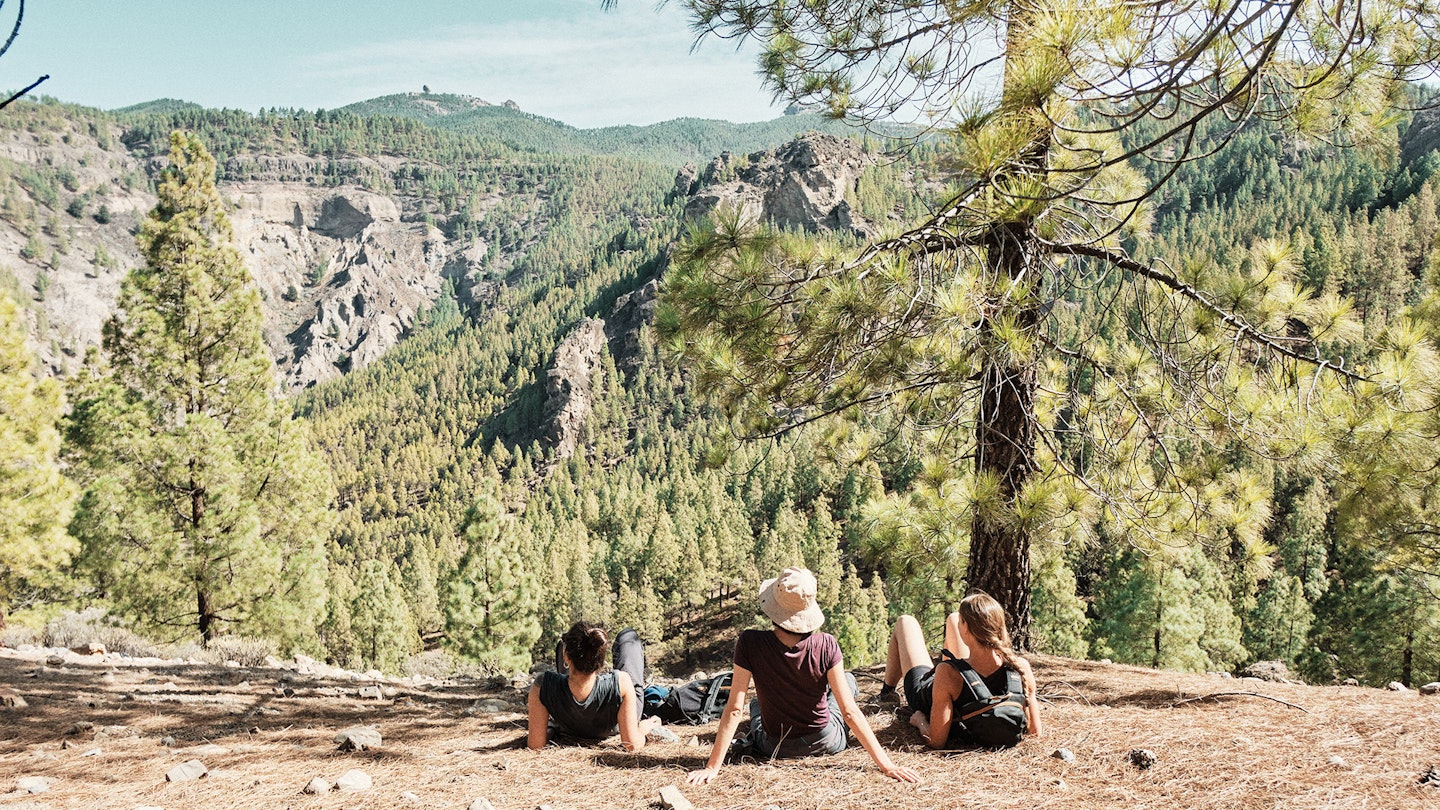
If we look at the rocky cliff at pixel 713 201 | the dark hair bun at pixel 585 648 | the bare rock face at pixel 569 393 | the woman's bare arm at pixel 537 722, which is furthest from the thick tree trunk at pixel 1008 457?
the rocky cliff at pixel 713 201

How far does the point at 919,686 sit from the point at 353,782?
112 inches

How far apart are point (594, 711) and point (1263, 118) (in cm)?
462

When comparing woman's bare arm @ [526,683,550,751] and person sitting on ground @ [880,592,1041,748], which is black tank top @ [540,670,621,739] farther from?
person sitting on ground @ [880,592,1041,748]

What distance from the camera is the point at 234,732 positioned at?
4598mm

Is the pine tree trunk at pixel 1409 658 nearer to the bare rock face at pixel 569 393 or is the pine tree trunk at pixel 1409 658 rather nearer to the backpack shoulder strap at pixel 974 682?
the backpack shoulder strap at pixel 974 682

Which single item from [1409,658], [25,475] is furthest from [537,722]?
[1409,658]

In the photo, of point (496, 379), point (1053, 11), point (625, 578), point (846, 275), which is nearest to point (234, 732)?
point (846, 275)

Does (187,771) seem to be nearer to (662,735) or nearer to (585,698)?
(585,698)

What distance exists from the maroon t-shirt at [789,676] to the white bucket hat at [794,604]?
107mm

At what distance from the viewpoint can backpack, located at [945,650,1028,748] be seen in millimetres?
3471

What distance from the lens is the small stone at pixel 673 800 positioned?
117 inches

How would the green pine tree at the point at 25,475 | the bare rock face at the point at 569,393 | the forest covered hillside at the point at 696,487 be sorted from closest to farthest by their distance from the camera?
the forest covered hillside at the point at 696,487, the green pine tree at the point at 25,475, the bare rock face at the point at 569,393

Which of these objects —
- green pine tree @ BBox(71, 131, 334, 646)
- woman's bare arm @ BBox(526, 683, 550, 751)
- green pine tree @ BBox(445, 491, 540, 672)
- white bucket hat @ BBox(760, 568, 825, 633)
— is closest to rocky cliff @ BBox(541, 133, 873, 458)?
green pine tree @ BBox(445, 491, 540, 672)

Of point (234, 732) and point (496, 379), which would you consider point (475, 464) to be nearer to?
point (496, 379)
